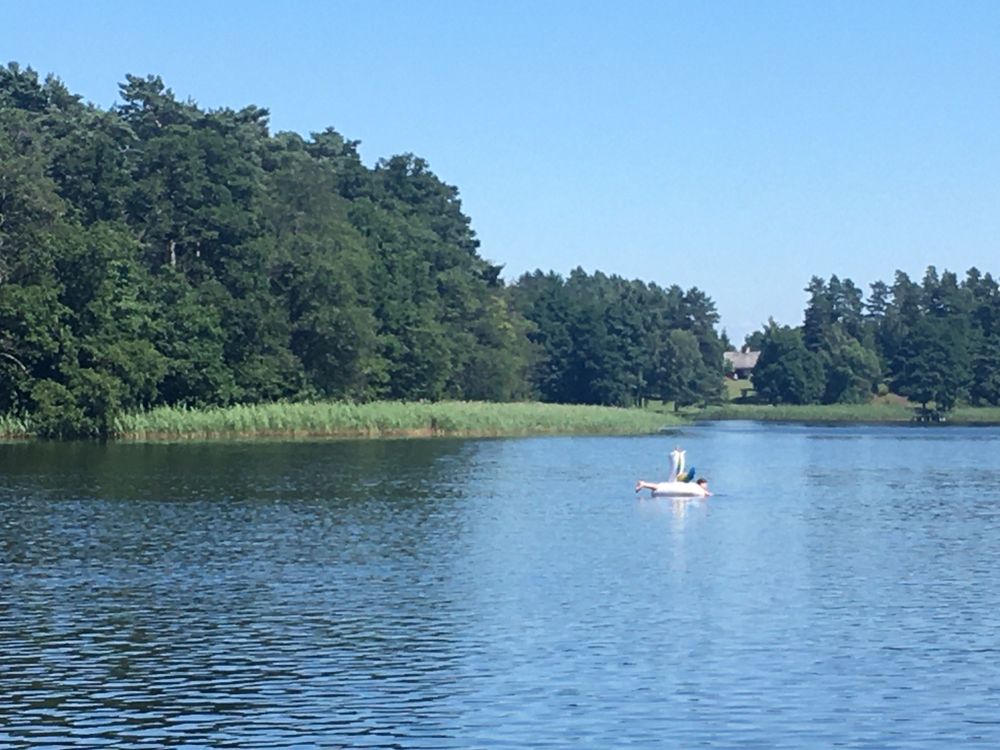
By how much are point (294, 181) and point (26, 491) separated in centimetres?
7161

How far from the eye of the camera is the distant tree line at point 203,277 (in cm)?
9444

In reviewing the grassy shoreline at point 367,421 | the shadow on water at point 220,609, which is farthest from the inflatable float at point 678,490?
the grassy shoreline at point 367,421

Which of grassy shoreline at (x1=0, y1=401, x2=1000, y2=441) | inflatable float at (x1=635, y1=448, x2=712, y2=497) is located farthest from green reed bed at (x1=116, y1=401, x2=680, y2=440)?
inflatable float at (x1=635, y1=448, x2=712, y2=497)

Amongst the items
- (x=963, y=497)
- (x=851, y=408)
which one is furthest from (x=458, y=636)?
(x=851, y=408)

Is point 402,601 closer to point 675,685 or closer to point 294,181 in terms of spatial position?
point 675,685

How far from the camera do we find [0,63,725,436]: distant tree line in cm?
9444

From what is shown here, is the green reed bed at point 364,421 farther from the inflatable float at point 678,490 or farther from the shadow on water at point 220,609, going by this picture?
the inflatable float at point 678,490

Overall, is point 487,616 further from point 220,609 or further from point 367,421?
point 367,421

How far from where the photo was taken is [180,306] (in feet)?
343

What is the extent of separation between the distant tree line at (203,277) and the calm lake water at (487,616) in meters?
30.7

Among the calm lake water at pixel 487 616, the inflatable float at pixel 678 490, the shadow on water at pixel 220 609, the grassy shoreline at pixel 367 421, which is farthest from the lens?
the grassy shoreline at pixel 367 421

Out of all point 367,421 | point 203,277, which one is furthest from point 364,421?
point 203,277

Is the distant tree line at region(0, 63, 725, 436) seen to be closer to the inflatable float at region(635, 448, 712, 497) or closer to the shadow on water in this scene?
the shadow on water

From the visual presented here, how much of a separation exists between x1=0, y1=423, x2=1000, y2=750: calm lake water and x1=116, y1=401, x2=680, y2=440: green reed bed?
31.4 metres
